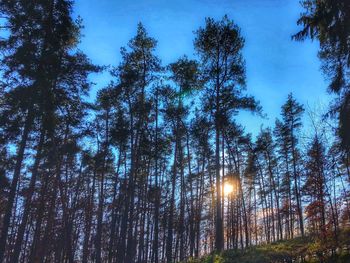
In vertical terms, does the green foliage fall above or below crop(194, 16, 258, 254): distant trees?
below

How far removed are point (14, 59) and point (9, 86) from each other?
3.84 ft

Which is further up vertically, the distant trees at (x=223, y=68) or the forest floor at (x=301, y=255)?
the distant trees at (x=223, y=68)

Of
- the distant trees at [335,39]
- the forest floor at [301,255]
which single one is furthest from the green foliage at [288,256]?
the distant trees at [335,39]

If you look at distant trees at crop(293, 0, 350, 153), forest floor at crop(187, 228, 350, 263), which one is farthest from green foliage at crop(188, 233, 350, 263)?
distant trees at crop(293, 0, 350, 153)

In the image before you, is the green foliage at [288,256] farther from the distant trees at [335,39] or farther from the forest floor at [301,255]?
the distant trees at [335,39]

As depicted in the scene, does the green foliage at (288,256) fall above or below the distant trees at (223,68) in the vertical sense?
below

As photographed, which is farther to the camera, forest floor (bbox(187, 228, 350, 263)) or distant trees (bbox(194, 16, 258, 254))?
distant trees (bbox(194, 16, 258, 254))

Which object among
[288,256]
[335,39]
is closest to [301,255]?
[288,256]

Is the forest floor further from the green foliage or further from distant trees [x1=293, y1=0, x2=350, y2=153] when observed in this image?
distant trees [x1=293, y1=0, x2=350, y2=153]

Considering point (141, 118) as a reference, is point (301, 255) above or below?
below

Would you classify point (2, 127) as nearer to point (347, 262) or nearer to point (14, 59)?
point (14, 59)

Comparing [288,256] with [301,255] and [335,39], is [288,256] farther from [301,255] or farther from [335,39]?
[335,39]

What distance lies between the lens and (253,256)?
50.5 ft

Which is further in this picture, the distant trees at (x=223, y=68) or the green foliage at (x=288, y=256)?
the distant trees at (x=223, y=68)
